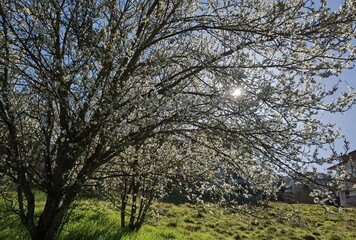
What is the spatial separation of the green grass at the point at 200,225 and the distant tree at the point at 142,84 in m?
0.60

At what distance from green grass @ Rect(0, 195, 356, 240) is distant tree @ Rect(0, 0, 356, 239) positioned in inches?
23.8

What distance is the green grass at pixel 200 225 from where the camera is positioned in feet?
13.3

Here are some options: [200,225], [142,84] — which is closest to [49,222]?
[142,84]

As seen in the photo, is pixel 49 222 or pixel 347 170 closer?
pixel 347 170

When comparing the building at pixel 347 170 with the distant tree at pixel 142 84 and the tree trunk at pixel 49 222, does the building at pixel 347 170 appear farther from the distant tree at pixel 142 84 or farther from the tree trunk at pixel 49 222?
the tree trunk at pixel 49 222

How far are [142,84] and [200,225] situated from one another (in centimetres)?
1162

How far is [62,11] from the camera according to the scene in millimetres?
3648

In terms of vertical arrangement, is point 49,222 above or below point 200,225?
below

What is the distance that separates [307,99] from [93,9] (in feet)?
8.24

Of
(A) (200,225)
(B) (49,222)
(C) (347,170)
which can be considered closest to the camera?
(C) (347,170)

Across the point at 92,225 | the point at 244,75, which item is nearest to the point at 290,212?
the point at 244,75

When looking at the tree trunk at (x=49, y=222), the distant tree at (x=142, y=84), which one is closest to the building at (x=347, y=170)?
the distant tree at (x=142, y=84)

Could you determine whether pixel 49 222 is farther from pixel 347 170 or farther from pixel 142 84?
pixel 347 170

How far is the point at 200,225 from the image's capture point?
1437 centimetres
